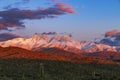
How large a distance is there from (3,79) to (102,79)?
647 inches

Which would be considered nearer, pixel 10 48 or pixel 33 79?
pixel 33 79

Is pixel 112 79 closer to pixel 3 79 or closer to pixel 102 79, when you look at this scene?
pixel 102 79

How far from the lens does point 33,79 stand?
5341cm

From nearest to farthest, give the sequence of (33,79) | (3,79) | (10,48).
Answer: (3,79) < (33,79) < (10,48)

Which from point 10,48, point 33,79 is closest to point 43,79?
point 33,79

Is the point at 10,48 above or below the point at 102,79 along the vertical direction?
above

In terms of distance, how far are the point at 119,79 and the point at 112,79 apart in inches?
67.9

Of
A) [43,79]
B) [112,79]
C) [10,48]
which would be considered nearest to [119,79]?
[112,79]

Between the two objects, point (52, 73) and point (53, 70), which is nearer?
point (52, 73)

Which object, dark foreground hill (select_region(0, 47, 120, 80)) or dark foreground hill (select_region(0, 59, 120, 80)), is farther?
dark foreground hill (select_region(0, 47, 120, 80))

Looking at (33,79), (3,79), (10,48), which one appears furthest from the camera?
(10,48)

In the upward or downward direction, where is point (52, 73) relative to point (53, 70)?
downward

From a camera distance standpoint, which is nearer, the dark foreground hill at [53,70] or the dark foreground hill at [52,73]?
the dark foreground hill at [52,73]

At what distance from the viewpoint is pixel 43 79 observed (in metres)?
50.2
